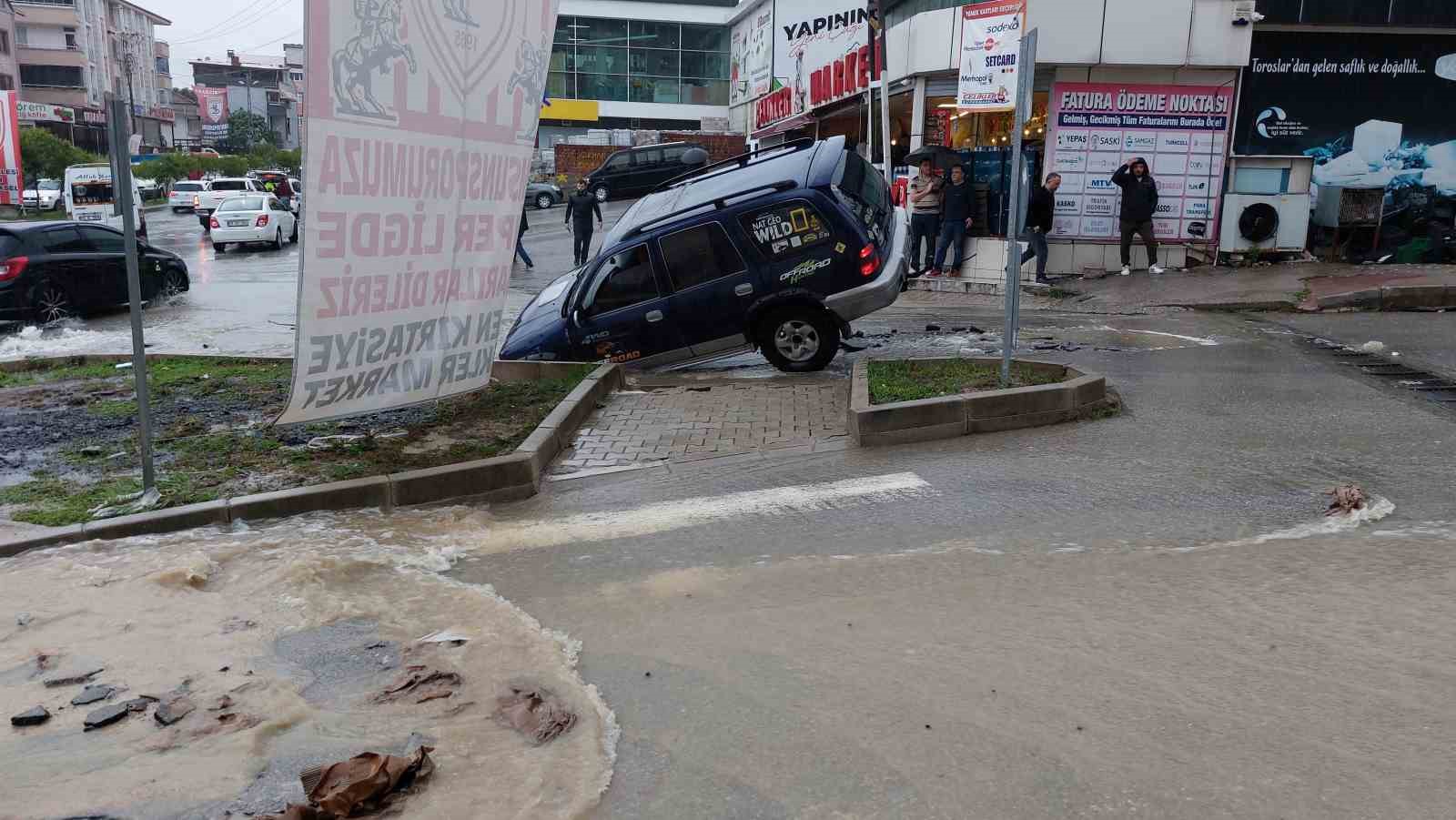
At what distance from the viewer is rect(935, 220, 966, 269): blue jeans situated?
1820 cm

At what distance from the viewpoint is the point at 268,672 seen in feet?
14.5

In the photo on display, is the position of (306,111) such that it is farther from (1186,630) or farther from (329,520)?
(1186,630)

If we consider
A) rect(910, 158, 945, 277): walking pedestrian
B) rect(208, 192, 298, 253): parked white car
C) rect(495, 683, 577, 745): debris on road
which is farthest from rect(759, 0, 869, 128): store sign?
rect(495, 683, 577, 745): debris on road

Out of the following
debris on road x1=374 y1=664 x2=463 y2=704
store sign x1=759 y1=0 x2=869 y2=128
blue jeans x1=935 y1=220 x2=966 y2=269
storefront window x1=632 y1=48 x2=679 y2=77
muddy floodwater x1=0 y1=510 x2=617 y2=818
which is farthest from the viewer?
storefront window x1=632 y1=48 x2=679 y2=77

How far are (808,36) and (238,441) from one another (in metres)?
32.3

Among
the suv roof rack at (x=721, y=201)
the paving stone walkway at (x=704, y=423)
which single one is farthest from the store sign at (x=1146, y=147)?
the paving stone walkway at (x=704, y=423)

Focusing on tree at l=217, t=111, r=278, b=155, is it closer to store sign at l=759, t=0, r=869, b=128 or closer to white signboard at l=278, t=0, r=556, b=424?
store sign at l=759, t=0, r=869, b=128

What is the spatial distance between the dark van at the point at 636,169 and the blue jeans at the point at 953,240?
80.2ft

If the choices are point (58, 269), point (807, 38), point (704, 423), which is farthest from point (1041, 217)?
point (807, 38)

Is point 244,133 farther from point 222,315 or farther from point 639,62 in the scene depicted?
point 222,315

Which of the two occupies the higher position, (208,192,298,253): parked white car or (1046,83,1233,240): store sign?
(1046,83,1233,240): store sign

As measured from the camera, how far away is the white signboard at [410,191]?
21.9 ft

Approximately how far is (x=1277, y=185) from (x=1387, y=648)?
52.3ft

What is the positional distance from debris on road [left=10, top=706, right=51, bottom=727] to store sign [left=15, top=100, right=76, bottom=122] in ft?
252
